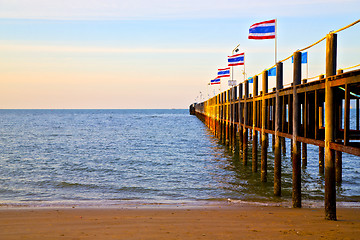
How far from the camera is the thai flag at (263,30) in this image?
1769 cm

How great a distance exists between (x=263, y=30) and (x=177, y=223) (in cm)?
1089

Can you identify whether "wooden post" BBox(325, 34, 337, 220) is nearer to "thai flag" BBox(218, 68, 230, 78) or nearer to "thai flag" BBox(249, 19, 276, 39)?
"thai flag" BBox(249, 19, 276, 39)

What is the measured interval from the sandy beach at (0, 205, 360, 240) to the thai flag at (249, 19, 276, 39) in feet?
27.9

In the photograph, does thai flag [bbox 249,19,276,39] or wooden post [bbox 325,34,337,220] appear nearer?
wooden post [bbox 325,34,337,220]

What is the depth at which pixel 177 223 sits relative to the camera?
33.7 ft

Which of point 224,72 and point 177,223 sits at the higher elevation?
point 224,72

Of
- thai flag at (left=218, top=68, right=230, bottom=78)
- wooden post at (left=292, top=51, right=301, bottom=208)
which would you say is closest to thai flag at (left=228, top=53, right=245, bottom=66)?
thai flag at (left=218, top=68, right=230, bottom=78)

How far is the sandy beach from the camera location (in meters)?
9.12

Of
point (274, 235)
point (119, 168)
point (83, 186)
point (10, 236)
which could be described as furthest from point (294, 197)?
point (119, 168)

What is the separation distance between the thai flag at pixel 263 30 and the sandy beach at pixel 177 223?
8.50m

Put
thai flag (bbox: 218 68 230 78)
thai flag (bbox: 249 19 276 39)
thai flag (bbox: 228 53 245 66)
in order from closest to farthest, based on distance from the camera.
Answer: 1. thai flag (bbox: 249 19 276 39)
2. thai flag (bbox: 228 53 245 66)
3. thai flag (bbox: 218 68 230 78)

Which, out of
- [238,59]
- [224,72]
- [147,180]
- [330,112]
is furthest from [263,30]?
[224,72]

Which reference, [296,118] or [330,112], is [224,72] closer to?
[296,118]

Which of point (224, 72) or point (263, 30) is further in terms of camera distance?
point (224, 72)
